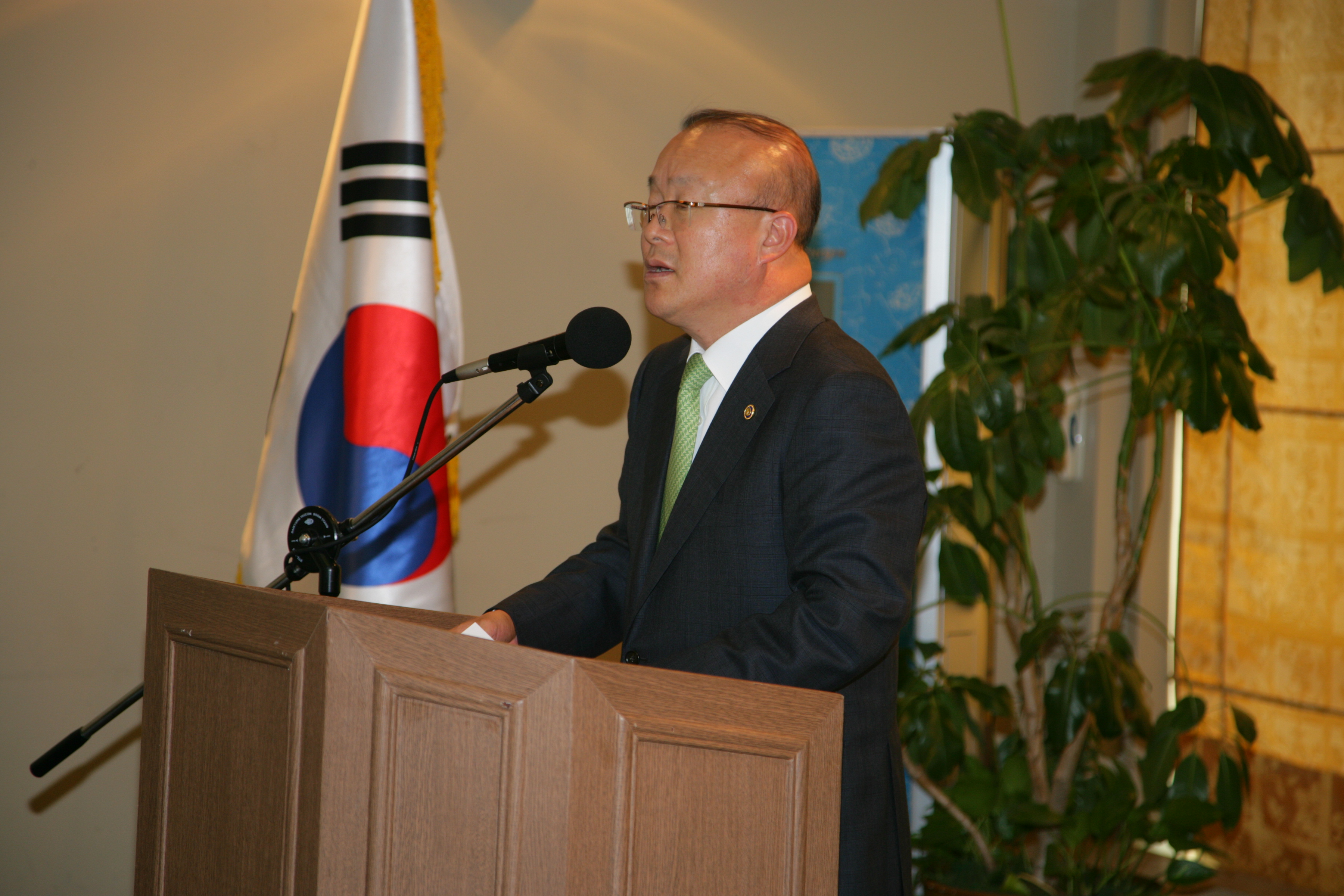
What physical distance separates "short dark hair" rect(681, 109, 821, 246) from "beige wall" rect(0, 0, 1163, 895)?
143 cm

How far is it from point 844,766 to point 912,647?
1.81 meters

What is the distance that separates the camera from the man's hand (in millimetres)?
1622

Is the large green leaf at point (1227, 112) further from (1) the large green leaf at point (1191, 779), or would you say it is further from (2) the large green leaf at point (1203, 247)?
Result: (1) the large green leaf at point (1191, 779)

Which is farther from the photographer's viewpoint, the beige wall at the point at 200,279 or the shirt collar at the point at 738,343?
the beige wall at the point at 200,279

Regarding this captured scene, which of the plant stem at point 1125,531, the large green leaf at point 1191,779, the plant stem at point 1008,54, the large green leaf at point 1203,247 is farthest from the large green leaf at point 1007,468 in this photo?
the plant stem at point 1008,54

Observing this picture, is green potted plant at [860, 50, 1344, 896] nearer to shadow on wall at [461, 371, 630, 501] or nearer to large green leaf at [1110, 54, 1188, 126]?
large green leaf at [1110, 54, 1188, 126]

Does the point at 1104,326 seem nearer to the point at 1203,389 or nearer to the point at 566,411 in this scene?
the point at 1203,389

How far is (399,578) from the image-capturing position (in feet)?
8.82

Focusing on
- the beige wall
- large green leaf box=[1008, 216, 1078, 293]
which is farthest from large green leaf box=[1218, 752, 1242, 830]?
the beige wall

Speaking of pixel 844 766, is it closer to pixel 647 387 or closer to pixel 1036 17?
pixel 647 387

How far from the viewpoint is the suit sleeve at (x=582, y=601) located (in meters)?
1.81

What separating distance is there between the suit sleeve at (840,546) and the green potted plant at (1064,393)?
1430mm

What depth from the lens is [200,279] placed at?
297cm

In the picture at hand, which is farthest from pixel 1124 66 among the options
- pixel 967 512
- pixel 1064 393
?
pixel 967 512
